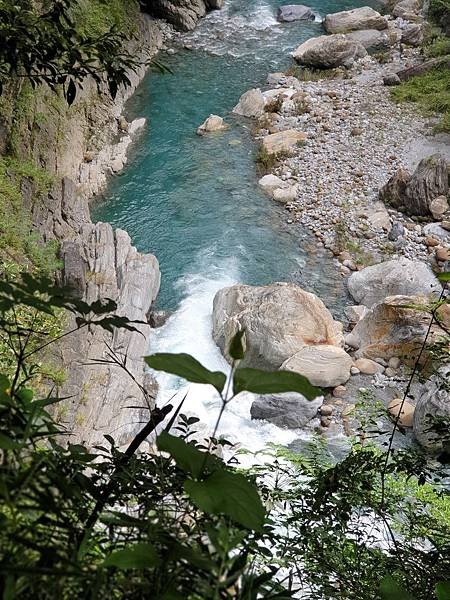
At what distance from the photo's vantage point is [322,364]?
613 centimetres

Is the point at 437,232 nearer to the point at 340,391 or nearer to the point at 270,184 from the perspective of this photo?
the point at 270,184

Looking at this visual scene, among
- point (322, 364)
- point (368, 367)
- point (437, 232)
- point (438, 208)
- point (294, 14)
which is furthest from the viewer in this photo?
point (294, 14)

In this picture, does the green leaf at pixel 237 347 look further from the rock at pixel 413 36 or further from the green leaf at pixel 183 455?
the rock at pixel 413 36

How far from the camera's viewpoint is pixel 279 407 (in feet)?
18.9

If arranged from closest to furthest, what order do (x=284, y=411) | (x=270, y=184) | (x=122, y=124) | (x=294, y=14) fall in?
(x=284, y=411) → (x=270, y=184) → (x=122, y=124) → (x=294, y=14)

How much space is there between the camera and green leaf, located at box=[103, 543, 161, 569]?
630mm

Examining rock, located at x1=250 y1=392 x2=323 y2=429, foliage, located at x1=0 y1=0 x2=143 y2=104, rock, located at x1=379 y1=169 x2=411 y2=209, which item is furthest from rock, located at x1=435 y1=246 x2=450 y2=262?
foliage, located at x1=0 y1=0 x2=143 y2=104

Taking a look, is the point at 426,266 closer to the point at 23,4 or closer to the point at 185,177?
the point at 185,177

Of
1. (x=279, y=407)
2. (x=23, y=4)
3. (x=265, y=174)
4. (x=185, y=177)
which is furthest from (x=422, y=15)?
(x=23, y=4)

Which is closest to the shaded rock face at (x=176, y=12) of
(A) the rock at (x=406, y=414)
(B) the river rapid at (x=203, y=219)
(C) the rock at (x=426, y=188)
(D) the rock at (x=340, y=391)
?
(B) the river rapid at (x=203, y=219)

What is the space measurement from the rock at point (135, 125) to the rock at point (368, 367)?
19.7ft

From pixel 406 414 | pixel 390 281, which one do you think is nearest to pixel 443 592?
pixel 406 414

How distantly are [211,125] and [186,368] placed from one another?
10247mm

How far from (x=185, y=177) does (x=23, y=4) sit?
293 inches
